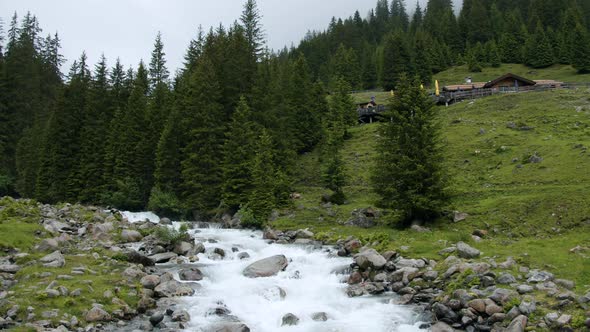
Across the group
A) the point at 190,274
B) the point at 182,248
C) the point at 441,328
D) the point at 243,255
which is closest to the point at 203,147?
the point at 182,248

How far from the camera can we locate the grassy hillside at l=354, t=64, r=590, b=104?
96188mm

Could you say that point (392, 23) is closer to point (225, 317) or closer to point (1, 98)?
point (1, 98)

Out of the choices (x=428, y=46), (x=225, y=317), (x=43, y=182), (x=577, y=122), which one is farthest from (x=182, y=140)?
(x=428, y=46)

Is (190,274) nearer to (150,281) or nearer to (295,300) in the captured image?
(150,281)

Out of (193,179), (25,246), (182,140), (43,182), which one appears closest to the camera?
(25,246)

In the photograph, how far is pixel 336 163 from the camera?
4266 cm

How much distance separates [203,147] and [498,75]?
283ft

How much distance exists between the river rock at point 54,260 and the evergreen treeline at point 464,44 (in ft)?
255

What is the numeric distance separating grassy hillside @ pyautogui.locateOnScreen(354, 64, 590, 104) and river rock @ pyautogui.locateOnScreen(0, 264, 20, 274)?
79.1m

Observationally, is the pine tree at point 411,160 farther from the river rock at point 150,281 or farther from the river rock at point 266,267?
the river rock at point 150,281

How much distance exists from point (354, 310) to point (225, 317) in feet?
16.4

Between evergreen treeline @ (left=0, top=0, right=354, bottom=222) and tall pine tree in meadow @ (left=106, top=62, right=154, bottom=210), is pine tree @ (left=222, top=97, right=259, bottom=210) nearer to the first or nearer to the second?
evergreen treeline @ (left=0, top=0, right=354, bottom=222)

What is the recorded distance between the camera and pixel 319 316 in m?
17.1

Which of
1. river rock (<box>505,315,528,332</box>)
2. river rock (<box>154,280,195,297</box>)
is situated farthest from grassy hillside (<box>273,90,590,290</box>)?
river rock (<box>154,280,195,297</box>)
